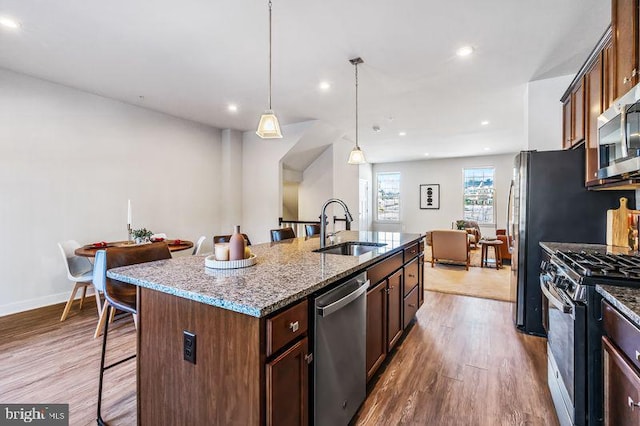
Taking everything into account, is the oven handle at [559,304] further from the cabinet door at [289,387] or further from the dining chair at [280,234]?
the dining chair at [280,234]

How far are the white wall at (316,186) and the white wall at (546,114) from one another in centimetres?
355

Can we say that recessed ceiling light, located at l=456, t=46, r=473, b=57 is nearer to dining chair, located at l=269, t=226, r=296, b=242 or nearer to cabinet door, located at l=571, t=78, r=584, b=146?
cabinet door, located at l=571, t=78, r=584, b=146

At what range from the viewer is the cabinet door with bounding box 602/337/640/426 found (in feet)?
3.38

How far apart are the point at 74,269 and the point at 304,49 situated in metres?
3.49

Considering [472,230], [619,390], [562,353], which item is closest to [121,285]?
[619,390]

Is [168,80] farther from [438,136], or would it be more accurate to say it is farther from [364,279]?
[438,136]

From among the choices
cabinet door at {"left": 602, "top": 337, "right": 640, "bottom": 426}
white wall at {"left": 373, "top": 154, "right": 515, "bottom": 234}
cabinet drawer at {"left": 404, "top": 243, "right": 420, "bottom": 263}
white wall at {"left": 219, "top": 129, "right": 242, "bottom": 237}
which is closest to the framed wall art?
white wall at {"left": 373, "top": 154, "right": 515, "bottom": 234}

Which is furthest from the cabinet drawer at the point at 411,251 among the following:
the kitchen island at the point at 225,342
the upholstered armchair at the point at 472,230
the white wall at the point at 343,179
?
the upholstered armchair at the point at 472,230

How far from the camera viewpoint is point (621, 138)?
1.65m

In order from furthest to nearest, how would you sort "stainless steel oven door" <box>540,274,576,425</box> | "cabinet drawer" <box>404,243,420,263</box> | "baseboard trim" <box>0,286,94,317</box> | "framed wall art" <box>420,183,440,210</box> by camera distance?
"framed wall art" <box>420,183,440,210</box> → "baseboard trim" <box>0,286,94,317</box> → "cabinet drawer" <box>404,243,420,263</box> → "stainless steel oven door" <box>540,274,576,425</box>

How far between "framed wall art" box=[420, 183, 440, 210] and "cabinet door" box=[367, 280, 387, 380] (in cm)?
815

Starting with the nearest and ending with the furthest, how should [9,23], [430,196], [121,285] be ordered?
[121,285] < [9,23] < [430,196]

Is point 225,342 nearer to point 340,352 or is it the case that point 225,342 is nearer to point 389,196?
point 340,352

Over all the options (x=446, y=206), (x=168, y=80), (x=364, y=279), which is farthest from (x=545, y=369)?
Result: (x=446, y=206)
